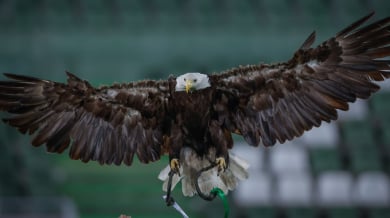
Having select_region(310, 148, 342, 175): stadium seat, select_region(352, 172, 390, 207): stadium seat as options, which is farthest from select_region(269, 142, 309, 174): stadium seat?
select_region(352, 172, 390, 207): stadium seat

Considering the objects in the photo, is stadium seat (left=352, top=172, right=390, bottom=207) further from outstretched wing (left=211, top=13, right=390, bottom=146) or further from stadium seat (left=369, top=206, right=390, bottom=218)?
outstretched wing (left=211, top=13, right=390, bottom=146)

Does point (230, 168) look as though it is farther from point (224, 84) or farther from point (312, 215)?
point (312, 215)

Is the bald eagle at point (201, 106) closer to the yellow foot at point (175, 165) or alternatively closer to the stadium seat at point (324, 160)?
the yellow foot at point (175, 165)

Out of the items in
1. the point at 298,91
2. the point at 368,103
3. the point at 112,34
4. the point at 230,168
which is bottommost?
the point at 230,168

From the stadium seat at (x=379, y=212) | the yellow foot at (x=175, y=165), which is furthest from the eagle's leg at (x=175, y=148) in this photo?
the stadium seat at (x=379, y=212)

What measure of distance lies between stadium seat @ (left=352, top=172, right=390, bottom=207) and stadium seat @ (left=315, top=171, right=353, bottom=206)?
0.12 meters

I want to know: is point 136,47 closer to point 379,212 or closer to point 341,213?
point 341,213

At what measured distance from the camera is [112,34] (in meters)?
16.2

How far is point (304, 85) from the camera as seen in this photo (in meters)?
6.38

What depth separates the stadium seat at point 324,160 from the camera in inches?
540

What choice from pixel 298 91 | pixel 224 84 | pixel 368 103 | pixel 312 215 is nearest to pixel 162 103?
pixel 224 84

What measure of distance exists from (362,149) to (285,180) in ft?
4.03

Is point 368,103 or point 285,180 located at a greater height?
point 368,103

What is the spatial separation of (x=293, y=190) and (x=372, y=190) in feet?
3.41
